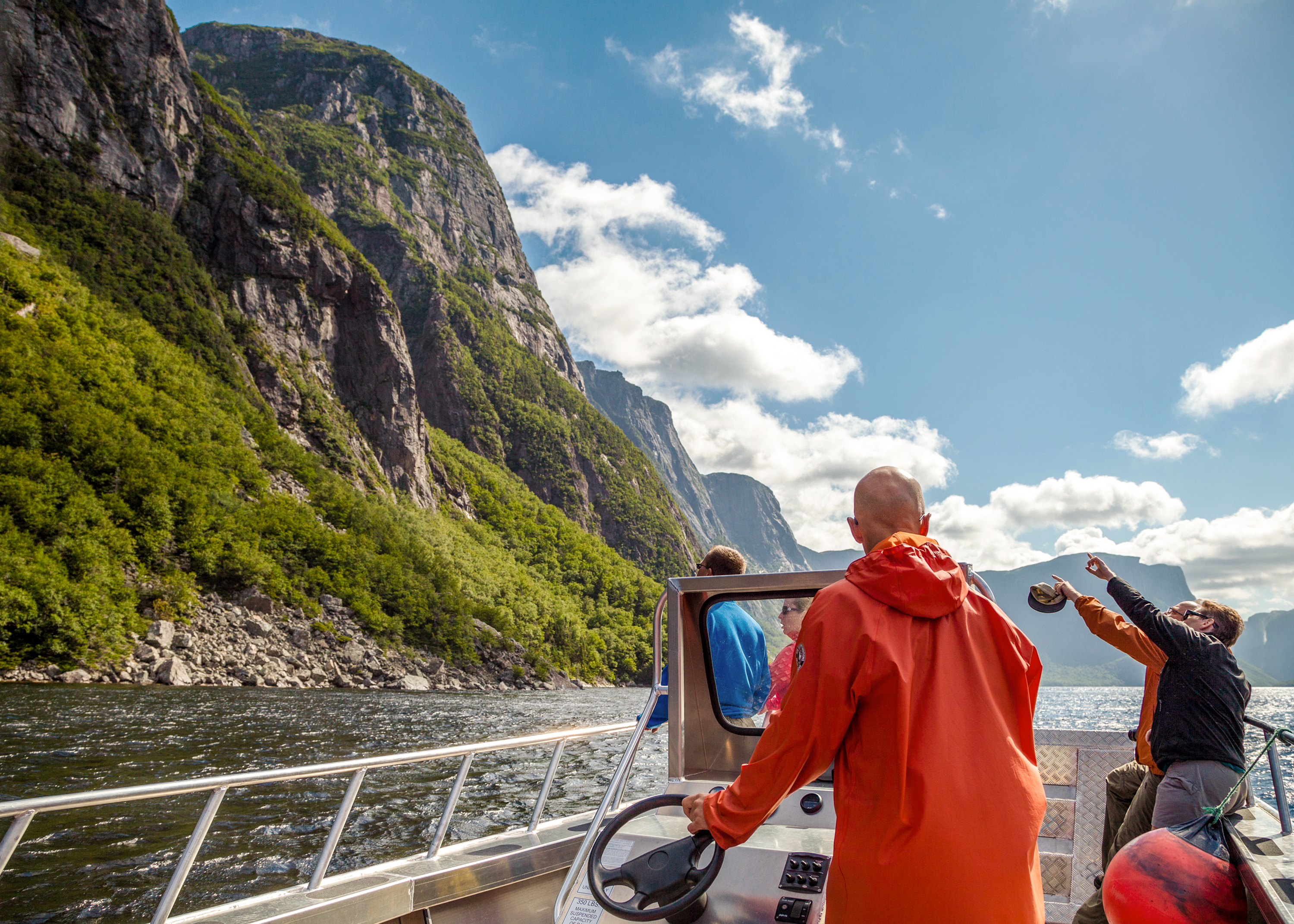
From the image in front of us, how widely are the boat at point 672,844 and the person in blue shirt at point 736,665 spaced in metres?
0.05

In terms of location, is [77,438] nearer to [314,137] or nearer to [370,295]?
[370,295]

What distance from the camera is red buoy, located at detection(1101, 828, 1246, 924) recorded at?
2389mm

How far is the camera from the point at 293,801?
1428 centimetres

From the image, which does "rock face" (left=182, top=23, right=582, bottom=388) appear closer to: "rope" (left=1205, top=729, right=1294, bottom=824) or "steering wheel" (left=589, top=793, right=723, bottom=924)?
"rope" (left=1205, top=729, right=1294, bottom=824)

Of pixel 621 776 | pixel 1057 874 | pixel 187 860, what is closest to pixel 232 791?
pixel 187 860

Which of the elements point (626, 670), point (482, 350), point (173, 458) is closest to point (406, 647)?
point (173, 458)

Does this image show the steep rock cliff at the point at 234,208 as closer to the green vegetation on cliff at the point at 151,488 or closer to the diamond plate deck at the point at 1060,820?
the green vegetation on cliff at the point at 151,488

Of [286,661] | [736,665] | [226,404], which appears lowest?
[286,661]

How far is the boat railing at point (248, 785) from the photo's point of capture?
2.44 metres

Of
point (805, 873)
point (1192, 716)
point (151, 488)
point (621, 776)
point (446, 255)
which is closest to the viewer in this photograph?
point (805, 873)

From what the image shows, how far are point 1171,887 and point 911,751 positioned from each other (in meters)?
1.68

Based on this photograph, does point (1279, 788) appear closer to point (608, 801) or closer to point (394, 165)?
point (608, 801)

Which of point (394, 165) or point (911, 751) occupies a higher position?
point (394, 165)

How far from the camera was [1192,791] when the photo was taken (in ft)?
10.7
